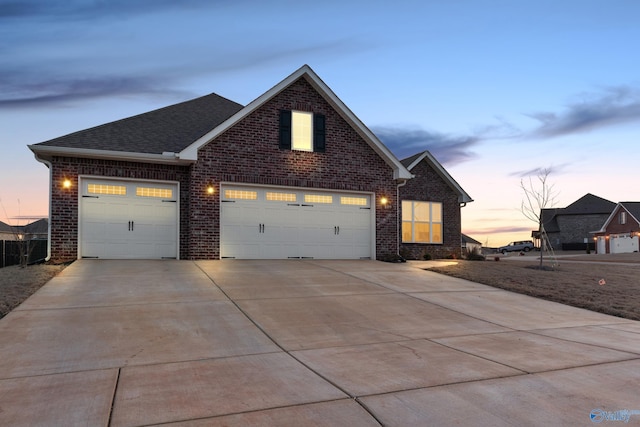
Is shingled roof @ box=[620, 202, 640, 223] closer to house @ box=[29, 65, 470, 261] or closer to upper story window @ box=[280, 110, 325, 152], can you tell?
house @ box=[29, 65, 470, 261]

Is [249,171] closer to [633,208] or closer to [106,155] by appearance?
[106,155]

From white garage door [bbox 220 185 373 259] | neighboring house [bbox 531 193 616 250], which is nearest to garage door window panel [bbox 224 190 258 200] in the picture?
white garage door [bbox 220 185 373 259]

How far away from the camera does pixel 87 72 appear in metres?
17.8

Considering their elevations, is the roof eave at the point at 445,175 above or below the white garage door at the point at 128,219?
above

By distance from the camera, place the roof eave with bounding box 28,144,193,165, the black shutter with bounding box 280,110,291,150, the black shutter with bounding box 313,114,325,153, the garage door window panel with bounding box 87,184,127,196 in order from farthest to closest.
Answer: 1. the black shutter with bounding box 313,114,325,153
2. the black shutter with bounding box 280,110,291,150
3. the garage door window panel with bounding box 87,184,127,196
4. the roof eave with bounding box 28,144,193,165

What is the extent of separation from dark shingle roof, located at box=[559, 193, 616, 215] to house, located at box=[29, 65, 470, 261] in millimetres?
52933

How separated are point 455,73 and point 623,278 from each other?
A: 30.9ft

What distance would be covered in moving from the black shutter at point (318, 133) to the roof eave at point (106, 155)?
4585 millimetres

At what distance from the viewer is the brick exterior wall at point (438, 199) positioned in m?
22.2

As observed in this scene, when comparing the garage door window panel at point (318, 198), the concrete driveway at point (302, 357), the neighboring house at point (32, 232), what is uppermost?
the garage door window panel at point (318, 198)

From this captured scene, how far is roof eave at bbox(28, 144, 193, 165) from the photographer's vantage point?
1348cm

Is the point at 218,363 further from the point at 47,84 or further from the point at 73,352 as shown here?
the point at 47,84

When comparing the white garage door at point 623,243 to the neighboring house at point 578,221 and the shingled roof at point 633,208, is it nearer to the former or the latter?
the shingled roof at point 633,208
